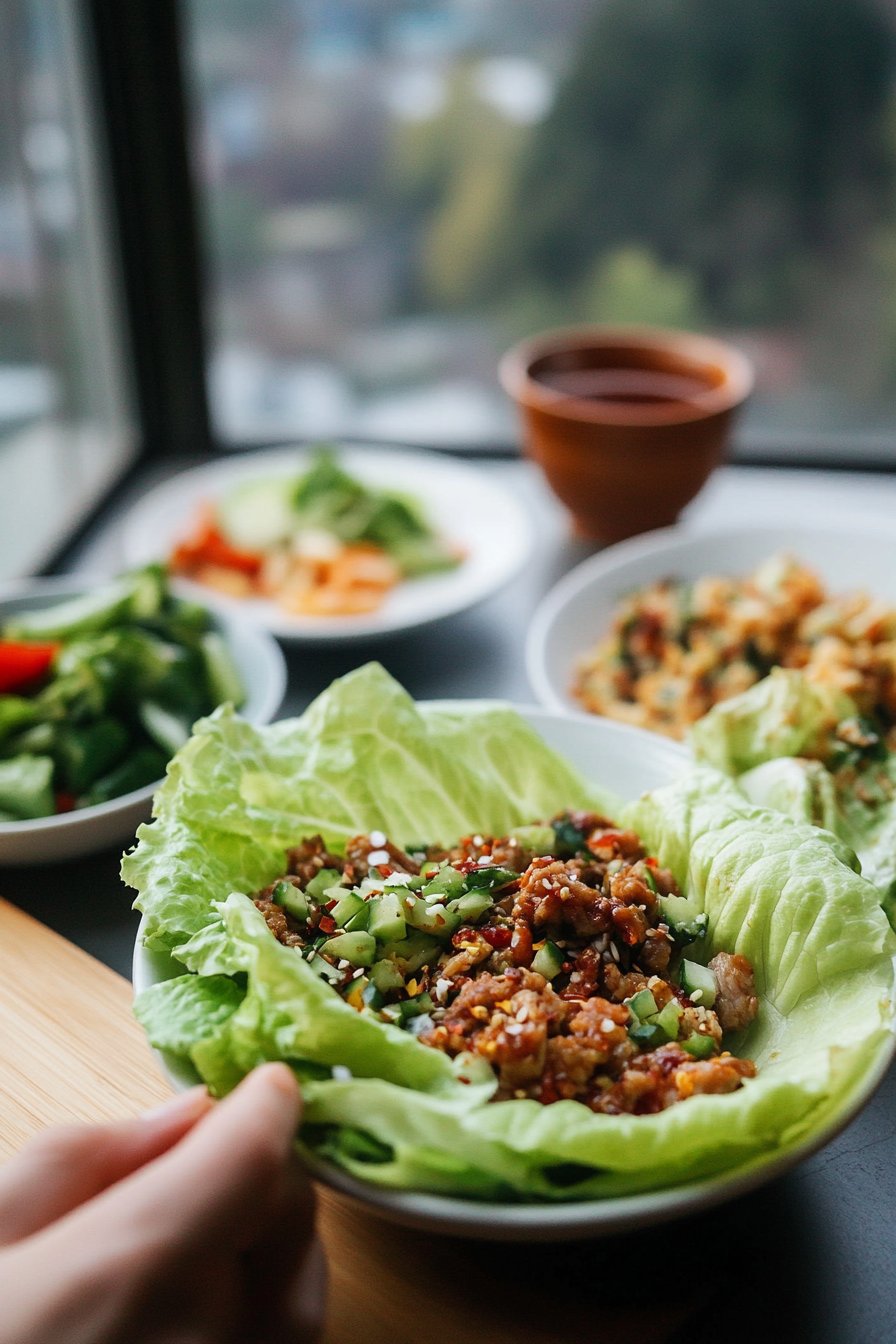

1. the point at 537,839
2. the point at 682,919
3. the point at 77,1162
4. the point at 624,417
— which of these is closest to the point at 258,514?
the point at 624,417

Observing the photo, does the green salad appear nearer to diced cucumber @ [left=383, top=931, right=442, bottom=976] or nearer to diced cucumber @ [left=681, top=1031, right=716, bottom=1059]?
diced cucumber @ [left=383, top=931, right=442, bottom=976]

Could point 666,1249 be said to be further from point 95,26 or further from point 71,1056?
point 95,26

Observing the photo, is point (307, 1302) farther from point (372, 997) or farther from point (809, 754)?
point (809, 754)

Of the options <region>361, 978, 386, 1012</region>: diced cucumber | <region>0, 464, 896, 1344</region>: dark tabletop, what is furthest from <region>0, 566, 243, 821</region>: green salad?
<region>361, 978, 386, 1012</region>: diced cucumber

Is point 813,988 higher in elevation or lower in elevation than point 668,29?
lower

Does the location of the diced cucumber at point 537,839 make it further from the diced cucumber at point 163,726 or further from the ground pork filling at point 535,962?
the diced cucumber at point 163,726

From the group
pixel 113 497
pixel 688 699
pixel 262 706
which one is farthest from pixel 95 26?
pixel 688 699
